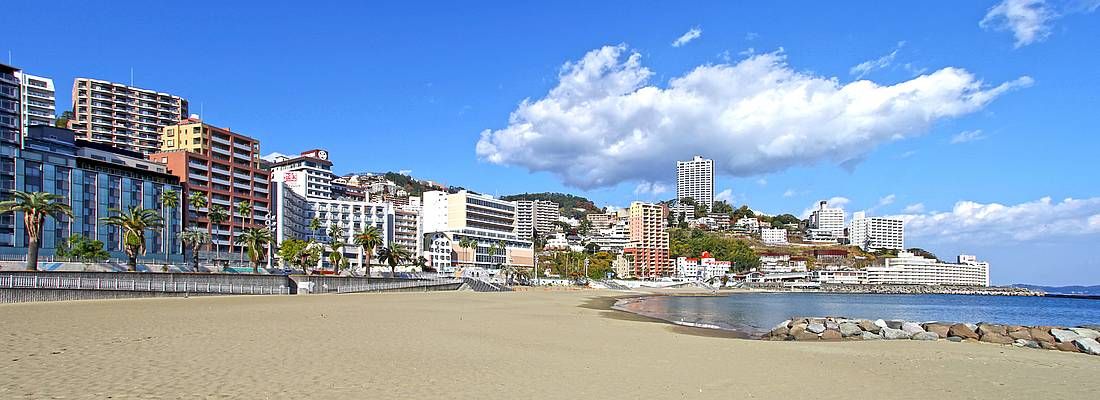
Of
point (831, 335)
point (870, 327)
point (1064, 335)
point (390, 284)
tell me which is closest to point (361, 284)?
point (390, 284)

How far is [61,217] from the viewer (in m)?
79.7

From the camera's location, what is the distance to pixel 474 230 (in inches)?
6609

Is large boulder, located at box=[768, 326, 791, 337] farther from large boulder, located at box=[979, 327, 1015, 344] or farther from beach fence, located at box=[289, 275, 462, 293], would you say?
beach fence, located at box=[289, 275, 462, 293]

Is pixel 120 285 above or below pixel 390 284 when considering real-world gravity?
above

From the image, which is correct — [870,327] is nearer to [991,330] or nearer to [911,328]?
[911,328]

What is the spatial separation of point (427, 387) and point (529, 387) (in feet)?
5.97

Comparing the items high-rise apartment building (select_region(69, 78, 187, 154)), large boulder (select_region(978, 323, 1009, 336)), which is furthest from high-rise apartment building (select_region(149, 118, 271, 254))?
large boulder (select_region(978, 323, 1009, 336))

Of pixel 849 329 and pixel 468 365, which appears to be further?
pixel 849 329

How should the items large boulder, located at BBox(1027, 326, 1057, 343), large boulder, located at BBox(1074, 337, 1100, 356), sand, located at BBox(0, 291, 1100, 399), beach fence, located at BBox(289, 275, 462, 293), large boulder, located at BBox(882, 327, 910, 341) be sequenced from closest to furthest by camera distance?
sand, located at BBox(0, 291, 1100, 399) → large boulder, located at BBox(1074, 337, 1100, 356) → large boulder, located at BBox(1027, 326, 1057, 343) → large boulder, located at BBox(882, 327, 910, 341) → beach fence, located at BBox(289, 275, 462, 293)

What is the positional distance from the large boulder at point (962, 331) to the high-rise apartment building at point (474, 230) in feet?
428

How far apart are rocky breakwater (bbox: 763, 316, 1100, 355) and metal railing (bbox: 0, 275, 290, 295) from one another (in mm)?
36779

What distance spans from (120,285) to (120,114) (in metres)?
129

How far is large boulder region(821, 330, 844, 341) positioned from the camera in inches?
1059

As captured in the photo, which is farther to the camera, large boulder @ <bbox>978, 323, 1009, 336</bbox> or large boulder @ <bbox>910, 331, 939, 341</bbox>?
large boulder @ <bbox>978, 323, 1009, 336</bbox>
